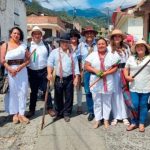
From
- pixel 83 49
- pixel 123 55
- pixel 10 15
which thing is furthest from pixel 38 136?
pixel 10 15

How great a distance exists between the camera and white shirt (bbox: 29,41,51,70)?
8.70 metres

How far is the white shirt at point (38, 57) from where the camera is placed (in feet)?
28.5

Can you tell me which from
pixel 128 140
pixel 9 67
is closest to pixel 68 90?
pixel 9 67

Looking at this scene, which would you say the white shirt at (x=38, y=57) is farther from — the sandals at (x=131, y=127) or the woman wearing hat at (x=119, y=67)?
the sandals at (x=131, y=127)

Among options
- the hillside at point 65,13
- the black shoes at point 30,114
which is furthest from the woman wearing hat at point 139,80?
the hillside at point 65,13

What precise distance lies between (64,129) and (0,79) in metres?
1.62

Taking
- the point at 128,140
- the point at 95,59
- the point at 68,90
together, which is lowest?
the point at 128,140

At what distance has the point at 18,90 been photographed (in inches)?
332

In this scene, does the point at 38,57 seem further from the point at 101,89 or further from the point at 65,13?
the point at 65,13

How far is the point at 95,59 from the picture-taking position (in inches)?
310

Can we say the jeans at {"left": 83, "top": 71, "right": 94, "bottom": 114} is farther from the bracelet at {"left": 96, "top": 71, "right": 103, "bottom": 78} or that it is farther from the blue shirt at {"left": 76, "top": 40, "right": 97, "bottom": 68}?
the bracelet at {"left": 96, "top": 71, "right": 103, "bottom": 78}

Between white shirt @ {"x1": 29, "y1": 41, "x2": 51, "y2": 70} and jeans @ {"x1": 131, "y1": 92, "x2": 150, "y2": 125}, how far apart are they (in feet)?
6.69

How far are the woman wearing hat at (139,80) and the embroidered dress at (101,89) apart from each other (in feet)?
1.11

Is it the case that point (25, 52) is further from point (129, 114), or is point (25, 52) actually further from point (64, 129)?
point (129, 114)
